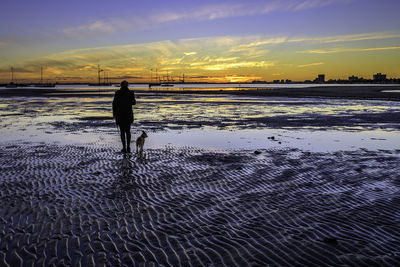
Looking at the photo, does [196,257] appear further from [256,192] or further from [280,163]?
[280,163]

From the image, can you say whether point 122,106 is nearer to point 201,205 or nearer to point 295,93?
point 201,205

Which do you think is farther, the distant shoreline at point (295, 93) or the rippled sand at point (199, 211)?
the distant shoreline at point (295, 93)

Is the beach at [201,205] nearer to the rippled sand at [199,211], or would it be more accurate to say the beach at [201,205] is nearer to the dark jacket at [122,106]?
the rippled sand at [199,211]

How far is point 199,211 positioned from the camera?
248 inches

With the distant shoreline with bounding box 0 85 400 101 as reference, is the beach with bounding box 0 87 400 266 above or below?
below

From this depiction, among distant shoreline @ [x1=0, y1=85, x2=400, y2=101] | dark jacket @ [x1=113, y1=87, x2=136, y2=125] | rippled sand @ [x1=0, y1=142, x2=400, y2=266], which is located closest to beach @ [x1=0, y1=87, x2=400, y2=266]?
rippled sand @ [x1=0, y1=142, x2=400, y2=266]

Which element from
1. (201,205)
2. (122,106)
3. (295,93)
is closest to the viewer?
(201,205)

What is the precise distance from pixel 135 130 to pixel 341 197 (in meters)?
13.0

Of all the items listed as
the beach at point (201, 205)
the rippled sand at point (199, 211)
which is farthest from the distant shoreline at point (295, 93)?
the rippled sand at point (199, 211)

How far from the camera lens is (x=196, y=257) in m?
4.58

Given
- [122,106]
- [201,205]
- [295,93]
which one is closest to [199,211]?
[201,205]

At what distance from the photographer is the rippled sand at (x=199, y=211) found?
466 cm

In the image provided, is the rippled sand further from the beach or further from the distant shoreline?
the distant shoreline

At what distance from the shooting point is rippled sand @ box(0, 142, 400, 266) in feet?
15.3
